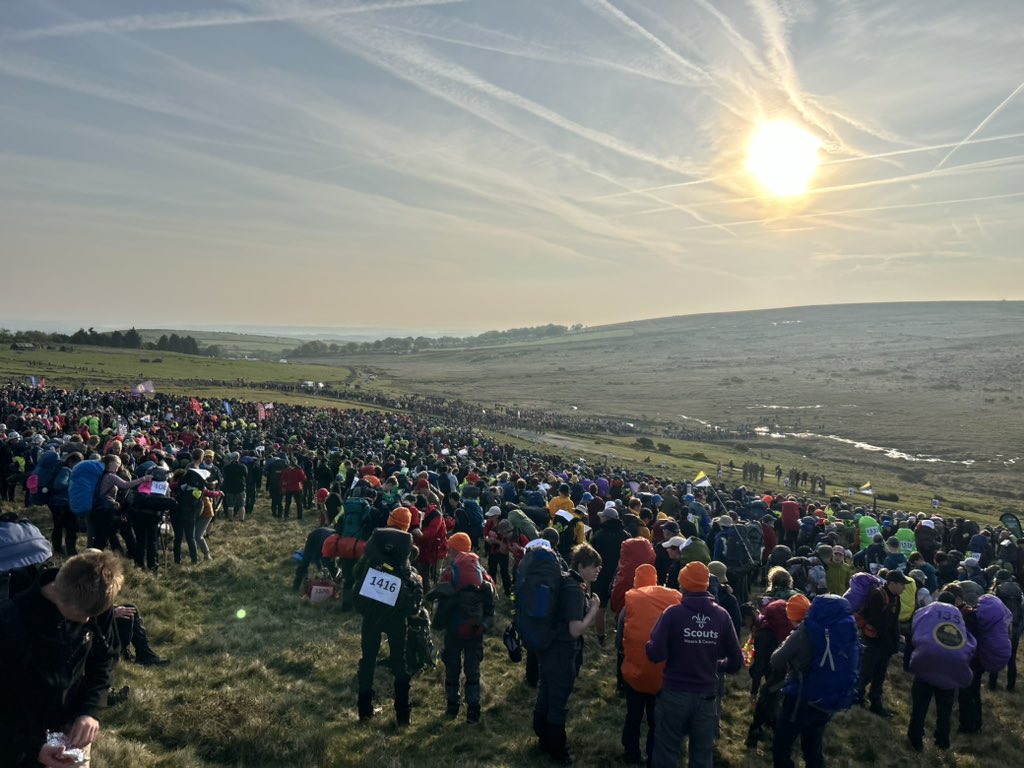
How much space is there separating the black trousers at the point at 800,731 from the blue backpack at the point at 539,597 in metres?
2.49

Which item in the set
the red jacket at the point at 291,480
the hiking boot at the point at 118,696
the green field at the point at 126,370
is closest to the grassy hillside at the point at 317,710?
the hiking boot at the point at 118,696

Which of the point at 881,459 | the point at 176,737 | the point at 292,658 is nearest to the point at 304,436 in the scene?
the point at 292,658

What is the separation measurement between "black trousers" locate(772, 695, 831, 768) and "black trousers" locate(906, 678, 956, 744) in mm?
A: 2298

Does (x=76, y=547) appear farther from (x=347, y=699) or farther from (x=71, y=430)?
(x=71, y=430)

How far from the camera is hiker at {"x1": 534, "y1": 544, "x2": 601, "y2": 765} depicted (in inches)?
248

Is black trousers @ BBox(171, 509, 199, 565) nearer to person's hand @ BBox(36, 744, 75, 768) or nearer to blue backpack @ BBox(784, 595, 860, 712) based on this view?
person's hand @ BBox(36, 744, 75, 768)

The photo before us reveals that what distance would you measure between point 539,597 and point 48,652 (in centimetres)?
409

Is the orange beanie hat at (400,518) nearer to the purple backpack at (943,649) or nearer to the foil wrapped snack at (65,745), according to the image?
the foil wrapped snack at (65,745)

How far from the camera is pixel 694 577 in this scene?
557cm

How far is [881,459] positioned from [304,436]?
58712 millimetres

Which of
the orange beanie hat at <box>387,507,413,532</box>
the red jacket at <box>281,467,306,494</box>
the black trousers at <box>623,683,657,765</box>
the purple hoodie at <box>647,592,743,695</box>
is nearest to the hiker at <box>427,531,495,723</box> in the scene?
the orange beanie hat at <box>387,507,413,532</box>

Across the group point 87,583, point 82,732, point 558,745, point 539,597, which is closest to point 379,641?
point 539,597

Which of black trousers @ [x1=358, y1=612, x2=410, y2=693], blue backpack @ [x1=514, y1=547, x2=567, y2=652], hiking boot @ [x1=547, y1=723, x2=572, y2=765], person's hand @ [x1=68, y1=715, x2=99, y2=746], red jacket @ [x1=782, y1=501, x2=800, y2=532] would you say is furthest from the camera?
red jacket @ [x1=782, y1=501, x2=800, y2=532]

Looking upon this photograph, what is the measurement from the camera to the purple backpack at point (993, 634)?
816cm
